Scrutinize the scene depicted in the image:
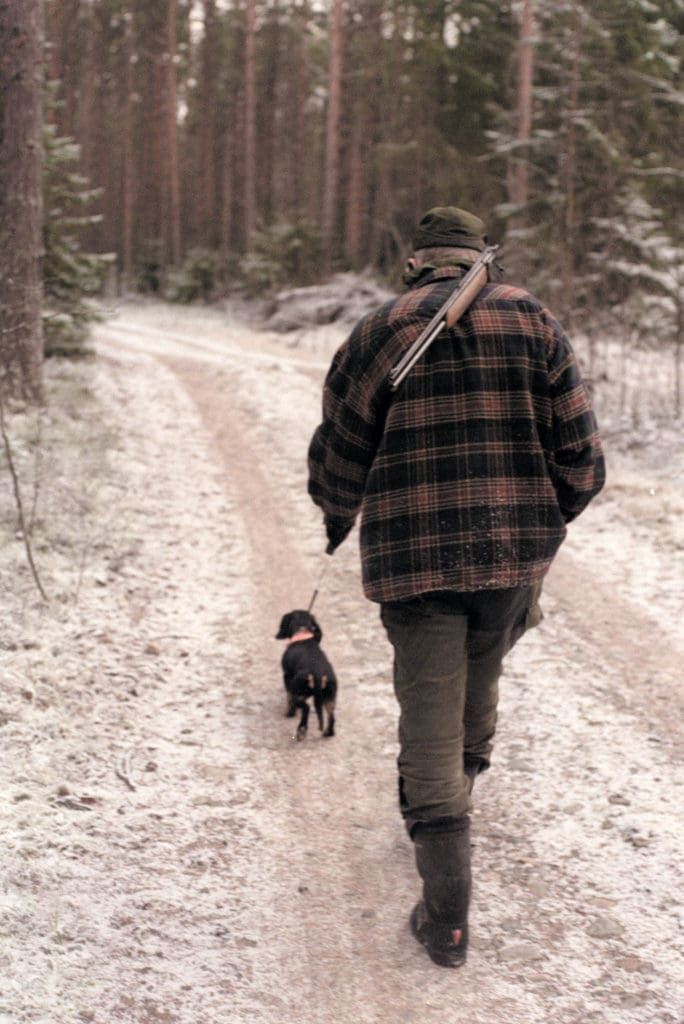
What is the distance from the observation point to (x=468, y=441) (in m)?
3.09

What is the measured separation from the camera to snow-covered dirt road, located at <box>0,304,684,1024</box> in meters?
3.14

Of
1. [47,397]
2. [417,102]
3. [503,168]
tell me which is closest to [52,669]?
[47,397]

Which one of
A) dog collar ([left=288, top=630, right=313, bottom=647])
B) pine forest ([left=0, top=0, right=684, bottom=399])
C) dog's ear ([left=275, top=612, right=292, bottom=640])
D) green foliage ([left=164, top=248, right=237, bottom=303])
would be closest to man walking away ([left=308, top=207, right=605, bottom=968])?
dog collar ([left=288, top=630, right=313, bottom=647])

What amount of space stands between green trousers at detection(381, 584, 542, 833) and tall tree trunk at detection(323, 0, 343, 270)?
2257cm

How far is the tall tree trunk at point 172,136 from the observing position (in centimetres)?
3250

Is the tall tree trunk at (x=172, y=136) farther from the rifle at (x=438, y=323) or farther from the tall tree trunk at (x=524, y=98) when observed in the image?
the rifle at (x=438, y=323)

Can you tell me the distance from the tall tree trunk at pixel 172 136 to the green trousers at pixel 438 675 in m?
31.9

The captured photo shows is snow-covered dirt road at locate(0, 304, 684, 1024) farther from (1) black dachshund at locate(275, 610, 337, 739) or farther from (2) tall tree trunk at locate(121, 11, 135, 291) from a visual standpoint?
(2) tall tree trunk at locate(121, 11, 135, 291)

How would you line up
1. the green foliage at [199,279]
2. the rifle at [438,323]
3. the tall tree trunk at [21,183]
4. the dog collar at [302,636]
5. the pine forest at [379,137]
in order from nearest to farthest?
1. the rifle at [438,323]
2. the dog collar at [302,636]
3. the tall tree trunk at [21,183]
4. the pine forest at [379,137]
5. the green foliage at [199,279]

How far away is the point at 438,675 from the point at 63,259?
36.1 ft

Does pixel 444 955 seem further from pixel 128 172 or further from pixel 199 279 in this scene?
pixel 128 172

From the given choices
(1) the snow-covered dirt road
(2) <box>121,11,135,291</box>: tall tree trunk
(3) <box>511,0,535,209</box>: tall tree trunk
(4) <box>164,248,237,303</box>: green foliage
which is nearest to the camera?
(1) the snow-covered dirt road

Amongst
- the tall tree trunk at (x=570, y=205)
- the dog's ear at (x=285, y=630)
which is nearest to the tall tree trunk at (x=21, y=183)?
the dog's ear at (x=285, y=630)

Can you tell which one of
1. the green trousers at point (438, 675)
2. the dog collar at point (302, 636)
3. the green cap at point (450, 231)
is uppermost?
the green cap at point (450, 231)
